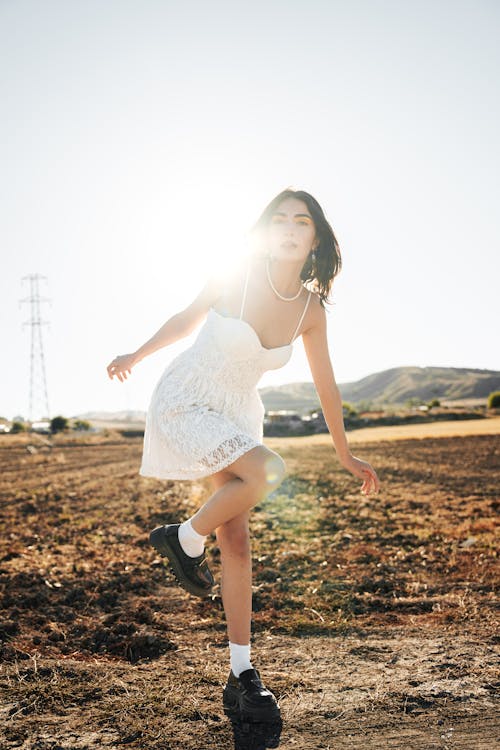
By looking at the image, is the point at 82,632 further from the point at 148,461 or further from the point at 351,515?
the point at 351,515

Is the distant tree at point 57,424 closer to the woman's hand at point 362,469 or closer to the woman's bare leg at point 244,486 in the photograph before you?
the woman's hand at point 362,469

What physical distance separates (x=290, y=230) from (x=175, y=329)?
736 mm

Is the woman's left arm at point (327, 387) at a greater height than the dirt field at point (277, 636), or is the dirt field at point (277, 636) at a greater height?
the woman's left arm at point (327, 387)

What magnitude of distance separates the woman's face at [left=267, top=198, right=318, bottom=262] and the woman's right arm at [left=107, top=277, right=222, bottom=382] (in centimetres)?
34

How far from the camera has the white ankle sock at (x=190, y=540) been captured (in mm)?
2859

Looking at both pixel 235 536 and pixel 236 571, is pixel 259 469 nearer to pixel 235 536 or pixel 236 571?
pixel 235 536

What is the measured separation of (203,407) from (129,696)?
4.13 ft

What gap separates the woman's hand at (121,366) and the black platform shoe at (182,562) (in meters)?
0.70

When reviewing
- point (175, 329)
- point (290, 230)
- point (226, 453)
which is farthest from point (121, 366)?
point (290, 230)

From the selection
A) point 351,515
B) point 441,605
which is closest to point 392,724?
point 441,605

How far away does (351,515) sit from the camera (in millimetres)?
8742

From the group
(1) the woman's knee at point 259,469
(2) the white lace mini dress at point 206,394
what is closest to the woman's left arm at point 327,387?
(2) the white lace mini dress at point 206,394

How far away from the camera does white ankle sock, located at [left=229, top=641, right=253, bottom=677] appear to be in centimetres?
286

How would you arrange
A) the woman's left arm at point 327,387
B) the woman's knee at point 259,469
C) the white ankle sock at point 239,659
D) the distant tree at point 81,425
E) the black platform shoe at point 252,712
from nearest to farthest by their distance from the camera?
1. the black platform shoe at point 252,712
2. the woman's knee at point 259,469
3. the white ankle sock at point 239,659
4. the woman's left arm at point 327,387
5. the distant tree at point 81,425
